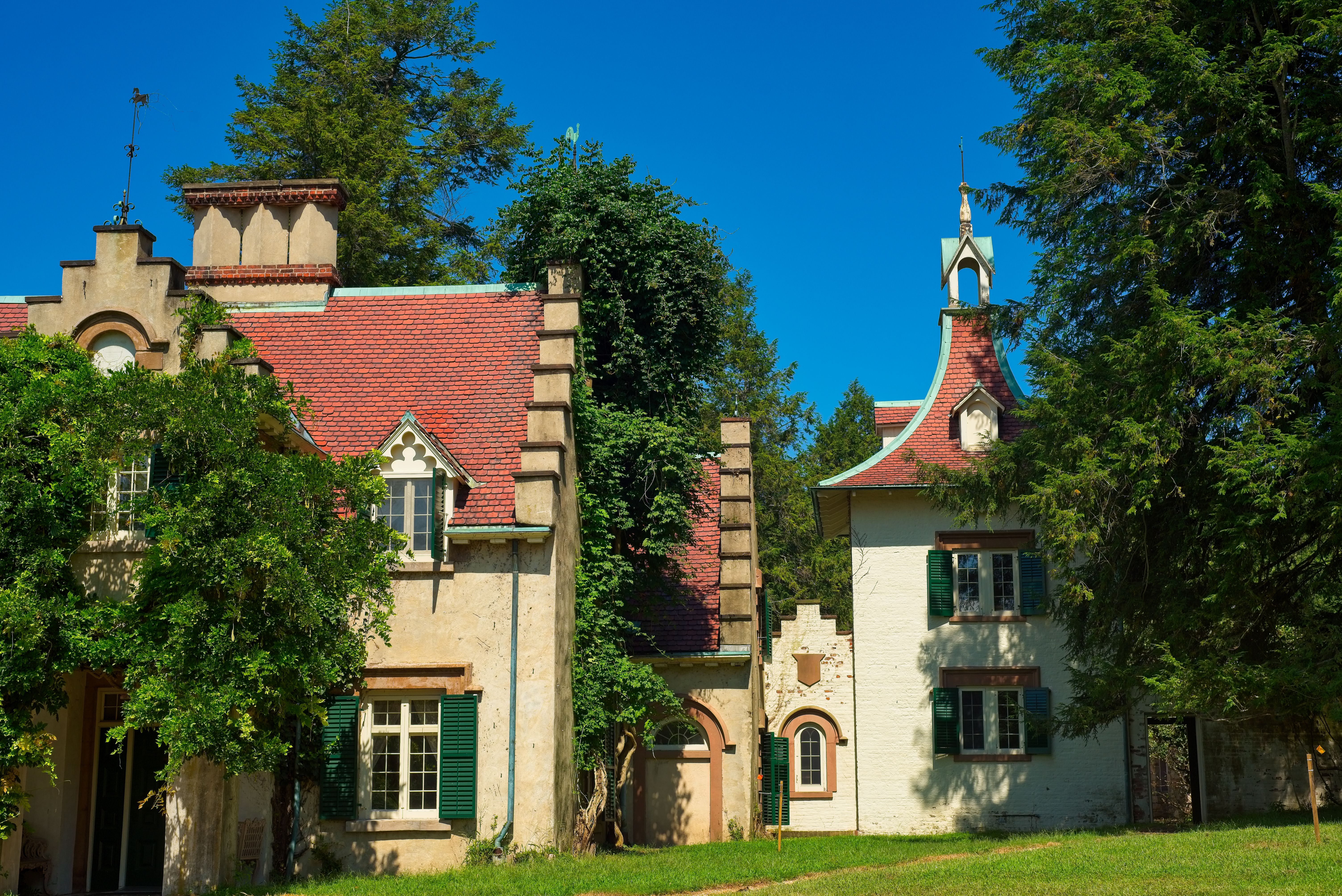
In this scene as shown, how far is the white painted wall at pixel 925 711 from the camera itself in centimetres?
2661

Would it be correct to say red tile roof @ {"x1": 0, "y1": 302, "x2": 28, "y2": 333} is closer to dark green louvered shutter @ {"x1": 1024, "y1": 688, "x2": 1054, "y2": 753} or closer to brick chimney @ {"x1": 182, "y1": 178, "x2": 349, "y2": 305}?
brick chimney @ {"x1": 182, "y1": 178, "x2": 349, "y2": 305}

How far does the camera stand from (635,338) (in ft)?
77.5

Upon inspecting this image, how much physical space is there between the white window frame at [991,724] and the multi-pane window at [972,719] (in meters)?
0.02

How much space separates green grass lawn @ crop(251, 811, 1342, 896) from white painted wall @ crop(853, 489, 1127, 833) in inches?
254

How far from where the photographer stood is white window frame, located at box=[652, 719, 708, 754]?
1010 inches

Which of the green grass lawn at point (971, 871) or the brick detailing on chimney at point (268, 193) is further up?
the brick detailing on chimney at point (268, 193)

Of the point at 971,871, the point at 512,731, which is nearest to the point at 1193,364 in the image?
the point at 971,871

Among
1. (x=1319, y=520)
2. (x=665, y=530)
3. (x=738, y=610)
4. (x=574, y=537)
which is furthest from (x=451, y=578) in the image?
(x=1319, y=520)

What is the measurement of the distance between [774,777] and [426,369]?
1233 centimetres

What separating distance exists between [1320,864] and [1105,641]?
7.80 metres

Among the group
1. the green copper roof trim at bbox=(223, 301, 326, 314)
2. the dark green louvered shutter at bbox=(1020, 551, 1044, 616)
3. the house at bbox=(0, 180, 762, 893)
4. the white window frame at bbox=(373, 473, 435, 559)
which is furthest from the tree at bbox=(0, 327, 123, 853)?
the dark green louvered shutter at bbox=(1020, 551, 1044, 616)

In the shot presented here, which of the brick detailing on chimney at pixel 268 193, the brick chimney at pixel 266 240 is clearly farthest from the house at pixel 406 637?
the brick detailing on chimney at pixel 268 193

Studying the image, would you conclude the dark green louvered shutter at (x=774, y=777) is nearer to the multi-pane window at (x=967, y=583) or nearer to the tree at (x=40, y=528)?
the multi-pane window at (x=967, y=583)

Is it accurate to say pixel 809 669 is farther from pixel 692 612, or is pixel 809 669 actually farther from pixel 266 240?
pixel 266 240
